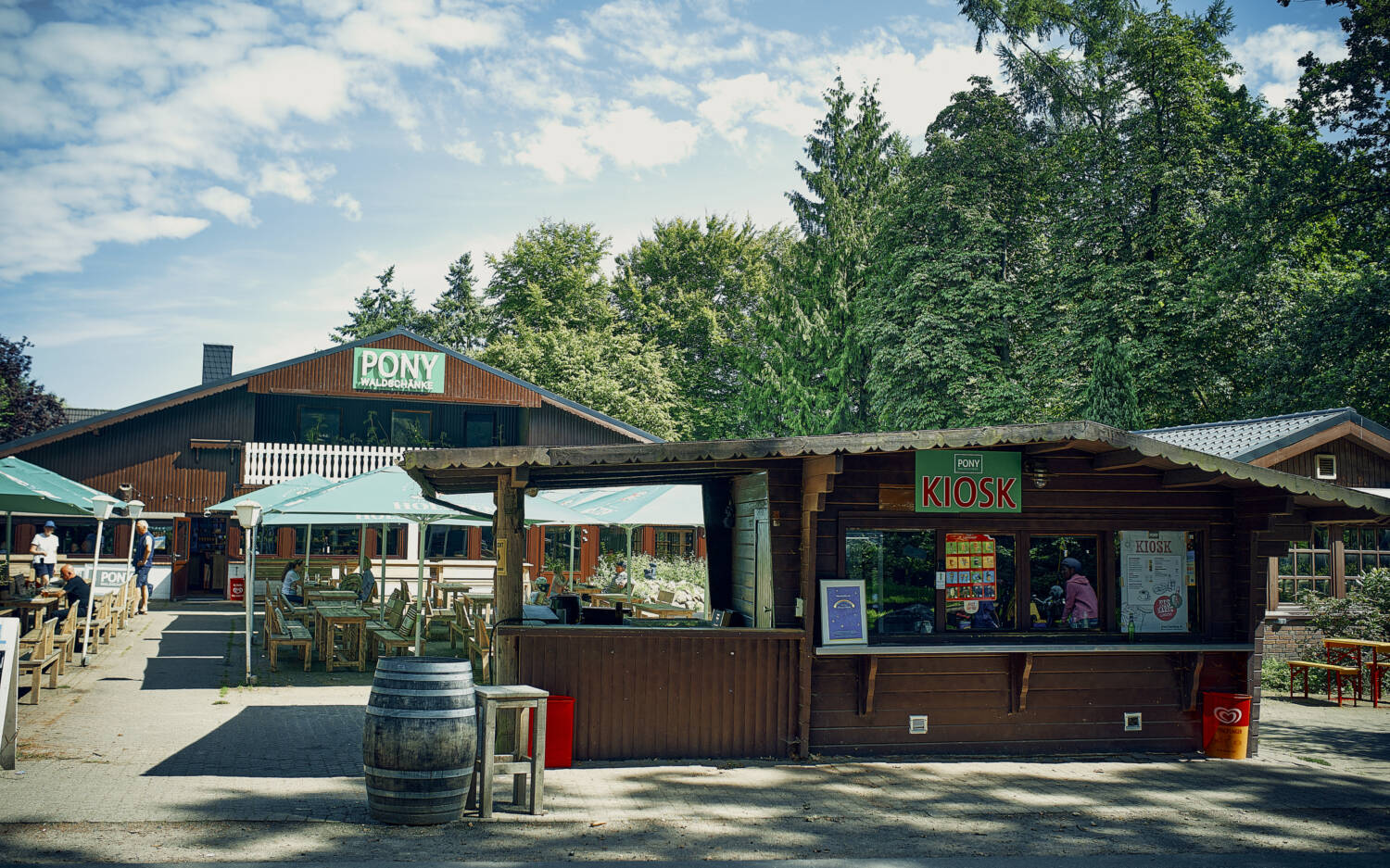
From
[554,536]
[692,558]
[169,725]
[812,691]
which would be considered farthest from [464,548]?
[812,691]

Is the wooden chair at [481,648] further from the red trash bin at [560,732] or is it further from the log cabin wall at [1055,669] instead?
the log cabin wall at [1055,669]

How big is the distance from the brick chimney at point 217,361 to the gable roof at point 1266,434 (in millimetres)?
25763

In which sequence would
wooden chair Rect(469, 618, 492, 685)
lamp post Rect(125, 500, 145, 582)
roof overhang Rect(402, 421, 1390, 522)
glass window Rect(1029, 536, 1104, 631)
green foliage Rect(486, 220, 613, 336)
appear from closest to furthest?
roof overhang Rect(402, 421, 1390, 522), glass window Rect(1029, 536, 1104, 631), wooden chair Rect(469, 618, 492, 685), lamp post Rect(125, 500, 145, 582), green foliage Rect(486, 220, 613, 336)

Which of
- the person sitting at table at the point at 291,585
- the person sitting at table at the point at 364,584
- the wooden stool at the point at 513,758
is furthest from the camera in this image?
the person sitting at table at the point at 291,585

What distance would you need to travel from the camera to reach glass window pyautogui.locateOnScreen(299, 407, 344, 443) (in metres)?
26.5

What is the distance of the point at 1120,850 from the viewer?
6.62 m

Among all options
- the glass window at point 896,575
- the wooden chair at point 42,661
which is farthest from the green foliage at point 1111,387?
the wooden chair at point 42,661

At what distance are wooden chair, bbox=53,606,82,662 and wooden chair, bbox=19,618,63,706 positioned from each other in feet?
0.49

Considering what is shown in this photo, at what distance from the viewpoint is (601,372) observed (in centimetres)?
3703

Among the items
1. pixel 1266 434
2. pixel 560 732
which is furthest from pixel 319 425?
pixel 1266 434

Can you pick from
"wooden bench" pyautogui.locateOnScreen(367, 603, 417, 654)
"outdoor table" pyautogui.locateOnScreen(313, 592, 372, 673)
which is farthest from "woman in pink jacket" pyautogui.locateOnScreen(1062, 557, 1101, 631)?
"outdoor table" pyautogui.locateOnScreen(313, 592, 372, 673)

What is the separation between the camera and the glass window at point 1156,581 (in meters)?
9.62

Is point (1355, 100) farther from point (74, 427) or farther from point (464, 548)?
point (74, 427)

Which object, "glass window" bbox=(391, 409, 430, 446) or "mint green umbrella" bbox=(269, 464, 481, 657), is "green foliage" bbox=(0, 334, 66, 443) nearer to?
"glass window" bbox=(391, 409, 430, 446)
